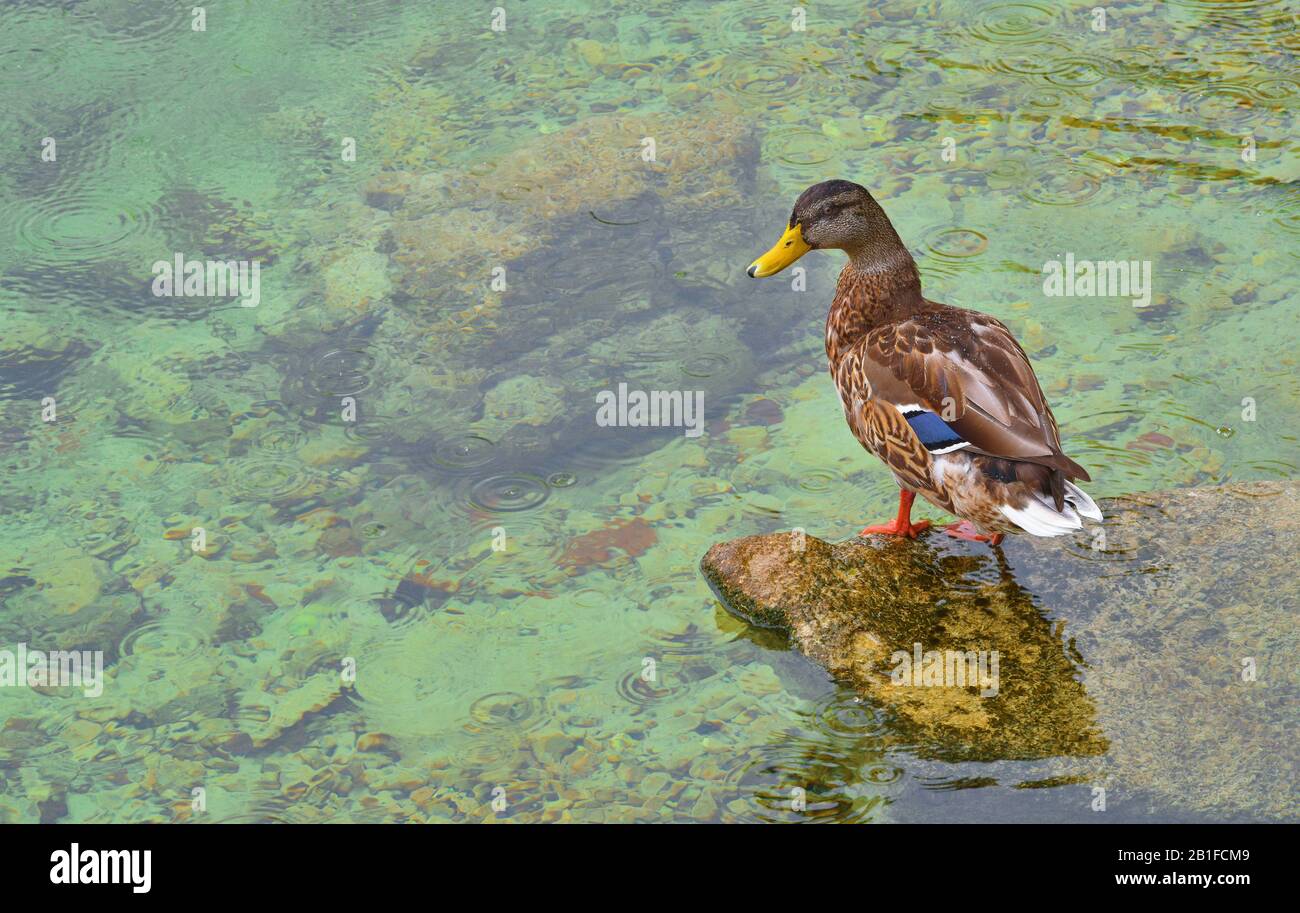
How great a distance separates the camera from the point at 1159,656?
5070 millimetres

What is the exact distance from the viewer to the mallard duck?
5090 millimetres

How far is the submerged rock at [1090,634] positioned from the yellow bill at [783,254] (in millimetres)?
1186

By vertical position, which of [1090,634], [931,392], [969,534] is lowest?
[1090,634]

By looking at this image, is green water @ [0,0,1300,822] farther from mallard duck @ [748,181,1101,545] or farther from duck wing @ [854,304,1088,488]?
duck wing @ [854,304,1088,488]

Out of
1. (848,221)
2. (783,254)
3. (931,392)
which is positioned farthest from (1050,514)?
(783,254)

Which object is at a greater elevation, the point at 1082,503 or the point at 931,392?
the point at 931,392

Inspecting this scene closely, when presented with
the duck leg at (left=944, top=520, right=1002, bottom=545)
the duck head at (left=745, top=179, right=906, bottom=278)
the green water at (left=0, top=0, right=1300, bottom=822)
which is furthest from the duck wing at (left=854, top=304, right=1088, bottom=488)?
the green water at (left=0, top=0, right=1300, bottom=822)

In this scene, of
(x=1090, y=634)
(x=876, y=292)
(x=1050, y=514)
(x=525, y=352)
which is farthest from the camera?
(x=525, y=352)

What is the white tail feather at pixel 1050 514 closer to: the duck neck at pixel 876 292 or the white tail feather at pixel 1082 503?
the white tail feather at pixel 1082 503

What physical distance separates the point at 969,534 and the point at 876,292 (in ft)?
3.40

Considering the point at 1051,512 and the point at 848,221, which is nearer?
the point at 1051,512

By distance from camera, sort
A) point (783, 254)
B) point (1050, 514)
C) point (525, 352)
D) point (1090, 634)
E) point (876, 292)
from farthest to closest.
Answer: point (525, 352)
point (783, 254)
point (876, 292)
point (1090, 634)
point (1050, 514)

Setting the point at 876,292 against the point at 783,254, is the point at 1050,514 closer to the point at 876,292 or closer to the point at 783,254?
the point at 876,292

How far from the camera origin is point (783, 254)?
20.4ft
